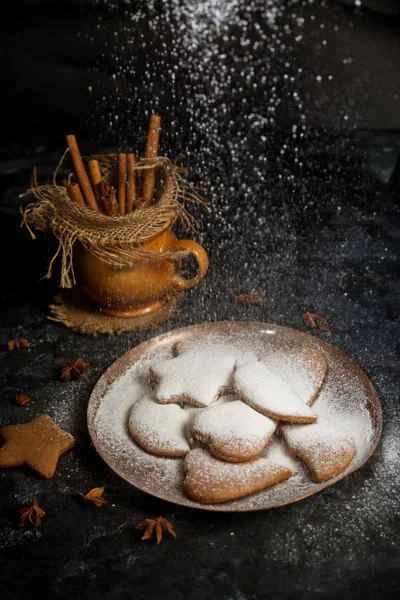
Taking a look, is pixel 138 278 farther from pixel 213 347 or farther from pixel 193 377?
pixel 193 377

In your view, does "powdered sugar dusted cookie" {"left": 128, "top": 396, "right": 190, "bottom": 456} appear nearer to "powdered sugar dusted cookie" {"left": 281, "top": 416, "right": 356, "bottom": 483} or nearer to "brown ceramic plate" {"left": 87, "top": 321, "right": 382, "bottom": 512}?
"brown ceramic plate" {"left": 87, "top": 321, "right": 382, "bottom": 512}

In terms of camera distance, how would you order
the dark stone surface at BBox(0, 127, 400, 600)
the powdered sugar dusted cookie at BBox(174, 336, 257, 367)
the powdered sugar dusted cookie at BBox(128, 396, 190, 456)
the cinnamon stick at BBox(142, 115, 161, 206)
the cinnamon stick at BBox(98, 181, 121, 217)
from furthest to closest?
the cinnamon stick at BBox(142, 115, 161, 206) → the cinnamon stick at BBox(98, 181, 121, 217) → the powdered sugar dusted cookie at BBox(174, 336, 257, 367) → the powdered sugar dusted cookie at BBox(128, 396, 190, 456) → the dark stone surface at BBox(0, 127, 400, 600)

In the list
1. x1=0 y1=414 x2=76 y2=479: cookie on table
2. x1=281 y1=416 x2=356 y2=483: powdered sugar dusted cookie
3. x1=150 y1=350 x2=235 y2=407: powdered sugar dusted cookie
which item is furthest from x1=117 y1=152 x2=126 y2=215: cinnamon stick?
x1=281 y1=416 x2=356 y2=483: powdered sugar dusted cookie

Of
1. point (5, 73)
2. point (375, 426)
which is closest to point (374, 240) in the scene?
point (375, 426)

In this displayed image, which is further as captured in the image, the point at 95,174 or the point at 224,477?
the point at 95,174

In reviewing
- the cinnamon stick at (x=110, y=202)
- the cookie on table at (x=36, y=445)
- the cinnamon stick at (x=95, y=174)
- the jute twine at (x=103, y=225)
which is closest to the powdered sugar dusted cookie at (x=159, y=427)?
the cookie on table at (x=36, y=445)

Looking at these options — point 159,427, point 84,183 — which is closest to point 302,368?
point 159,427

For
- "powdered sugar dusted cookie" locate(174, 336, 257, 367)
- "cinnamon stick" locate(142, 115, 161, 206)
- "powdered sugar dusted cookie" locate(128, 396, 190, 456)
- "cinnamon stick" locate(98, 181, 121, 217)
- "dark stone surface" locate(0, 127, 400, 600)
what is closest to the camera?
"dark stone surface" locate(0, 127, 400, 600)
